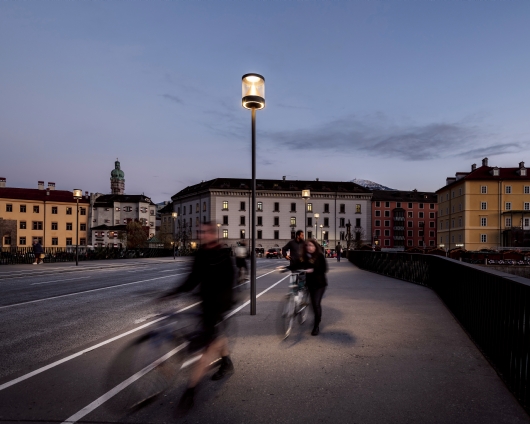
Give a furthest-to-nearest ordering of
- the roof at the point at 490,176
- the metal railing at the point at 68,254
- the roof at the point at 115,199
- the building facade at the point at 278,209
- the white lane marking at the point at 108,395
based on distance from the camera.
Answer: the roof at the point at 115,199
the building facade at the point at 278,209
the roof at the point at 490,176
the metal railing at the point at 68,254
the white lane marking at the point at 108,395

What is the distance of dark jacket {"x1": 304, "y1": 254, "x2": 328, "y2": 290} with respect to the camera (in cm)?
718

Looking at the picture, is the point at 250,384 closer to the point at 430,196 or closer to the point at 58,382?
the point at 58,382

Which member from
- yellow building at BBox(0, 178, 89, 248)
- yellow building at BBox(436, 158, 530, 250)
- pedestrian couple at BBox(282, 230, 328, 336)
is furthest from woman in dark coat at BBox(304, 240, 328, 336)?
yellow building at BBox(0, 178, 89, 248)

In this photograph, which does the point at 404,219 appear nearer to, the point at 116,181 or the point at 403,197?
the point at 403,197

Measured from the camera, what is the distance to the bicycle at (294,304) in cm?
704

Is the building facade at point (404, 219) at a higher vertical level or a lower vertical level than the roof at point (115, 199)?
lower

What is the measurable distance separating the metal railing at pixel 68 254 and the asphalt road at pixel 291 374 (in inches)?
953

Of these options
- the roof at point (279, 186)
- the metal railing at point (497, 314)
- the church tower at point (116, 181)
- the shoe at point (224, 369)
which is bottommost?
the shoe at point (224, 369)

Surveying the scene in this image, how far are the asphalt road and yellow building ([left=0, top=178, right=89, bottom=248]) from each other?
84367mm

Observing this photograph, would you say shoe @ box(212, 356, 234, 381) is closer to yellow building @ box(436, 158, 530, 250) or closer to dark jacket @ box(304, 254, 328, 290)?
dark jacket @ box(304, 254, 328, 290)

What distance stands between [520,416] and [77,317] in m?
8.35

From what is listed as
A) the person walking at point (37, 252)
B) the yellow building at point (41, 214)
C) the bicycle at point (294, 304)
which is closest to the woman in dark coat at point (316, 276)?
the bicycle at point (294, 304)

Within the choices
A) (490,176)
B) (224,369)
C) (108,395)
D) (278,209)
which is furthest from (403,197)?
(108,395)

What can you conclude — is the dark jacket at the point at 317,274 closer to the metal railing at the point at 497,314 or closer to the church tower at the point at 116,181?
the metal railing at the point at 497,314
